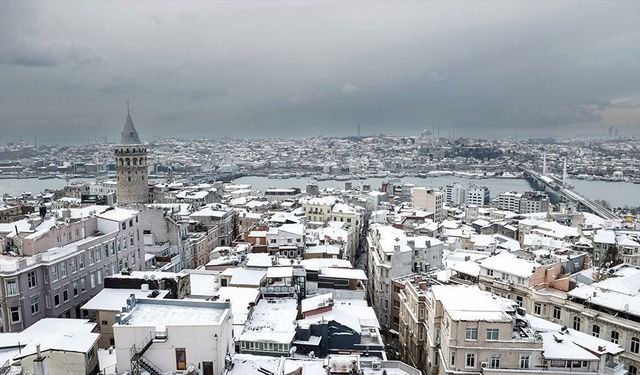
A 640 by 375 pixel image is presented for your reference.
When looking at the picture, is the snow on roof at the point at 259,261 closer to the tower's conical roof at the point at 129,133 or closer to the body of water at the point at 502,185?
the tower's conical roof at the point at 129,133

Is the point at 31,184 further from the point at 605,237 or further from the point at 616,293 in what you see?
the point at 616,293

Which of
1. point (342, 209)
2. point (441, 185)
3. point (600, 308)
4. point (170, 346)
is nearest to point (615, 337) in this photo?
point (600, 308)

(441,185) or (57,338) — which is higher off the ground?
(57,338)

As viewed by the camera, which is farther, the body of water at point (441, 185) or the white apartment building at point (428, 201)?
the body of water at point (441, 185)

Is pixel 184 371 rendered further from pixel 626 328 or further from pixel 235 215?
pixel 235 215

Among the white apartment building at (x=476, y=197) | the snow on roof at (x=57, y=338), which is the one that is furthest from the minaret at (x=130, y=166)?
the white apartment building at (x=476, y=197)

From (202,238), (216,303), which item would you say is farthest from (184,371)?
(202,238)
